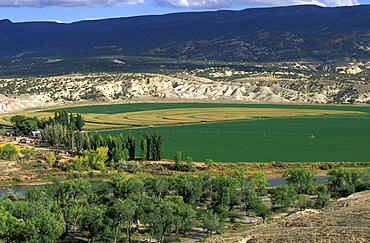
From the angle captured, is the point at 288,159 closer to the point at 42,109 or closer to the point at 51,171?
the point at 51,171

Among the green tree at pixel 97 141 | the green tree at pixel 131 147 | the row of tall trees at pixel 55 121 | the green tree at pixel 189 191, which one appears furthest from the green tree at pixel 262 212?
the row of tall trees at pixel 55 121

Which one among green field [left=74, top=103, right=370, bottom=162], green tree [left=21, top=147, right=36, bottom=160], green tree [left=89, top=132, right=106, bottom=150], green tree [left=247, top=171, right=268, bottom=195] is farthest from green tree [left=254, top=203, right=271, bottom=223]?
green tree [left=21, top=147, right=36, bottom=160]

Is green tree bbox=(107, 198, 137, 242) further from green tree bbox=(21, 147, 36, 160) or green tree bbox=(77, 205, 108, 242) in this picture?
green tree bbox=(21, 147, 36, 160)

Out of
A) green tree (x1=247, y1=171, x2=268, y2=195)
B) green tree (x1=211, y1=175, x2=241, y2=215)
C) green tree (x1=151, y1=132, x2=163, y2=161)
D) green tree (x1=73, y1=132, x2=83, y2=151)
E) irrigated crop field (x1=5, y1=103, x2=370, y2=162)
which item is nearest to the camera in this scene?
green tree (x1=211, y1=175, x2=241, y2=215)

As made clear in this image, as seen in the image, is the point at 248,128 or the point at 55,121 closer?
the point at 55,121

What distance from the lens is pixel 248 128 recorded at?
429ft

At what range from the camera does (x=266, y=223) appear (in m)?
55.4

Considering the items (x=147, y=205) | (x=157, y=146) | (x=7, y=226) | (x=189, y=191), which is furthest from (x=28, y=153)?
(x=7, y=226)

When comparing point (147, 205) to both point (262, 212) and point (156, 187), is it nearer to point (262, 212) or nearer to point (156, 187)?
point (156, 187)

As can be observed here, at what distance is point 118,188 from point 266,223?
17.0 meters

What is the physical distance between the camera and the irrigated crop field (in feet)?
321

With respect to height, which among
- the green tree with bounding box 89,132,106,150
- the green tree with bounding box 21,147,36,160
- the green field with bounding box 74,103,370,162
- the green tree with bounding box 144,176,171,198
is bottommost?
the green field with bounding box 74,103,370,162

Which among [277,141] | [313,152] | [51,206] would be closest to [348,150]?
[313,152]

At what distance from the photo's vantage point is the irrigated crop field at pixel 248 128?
9794 cm
